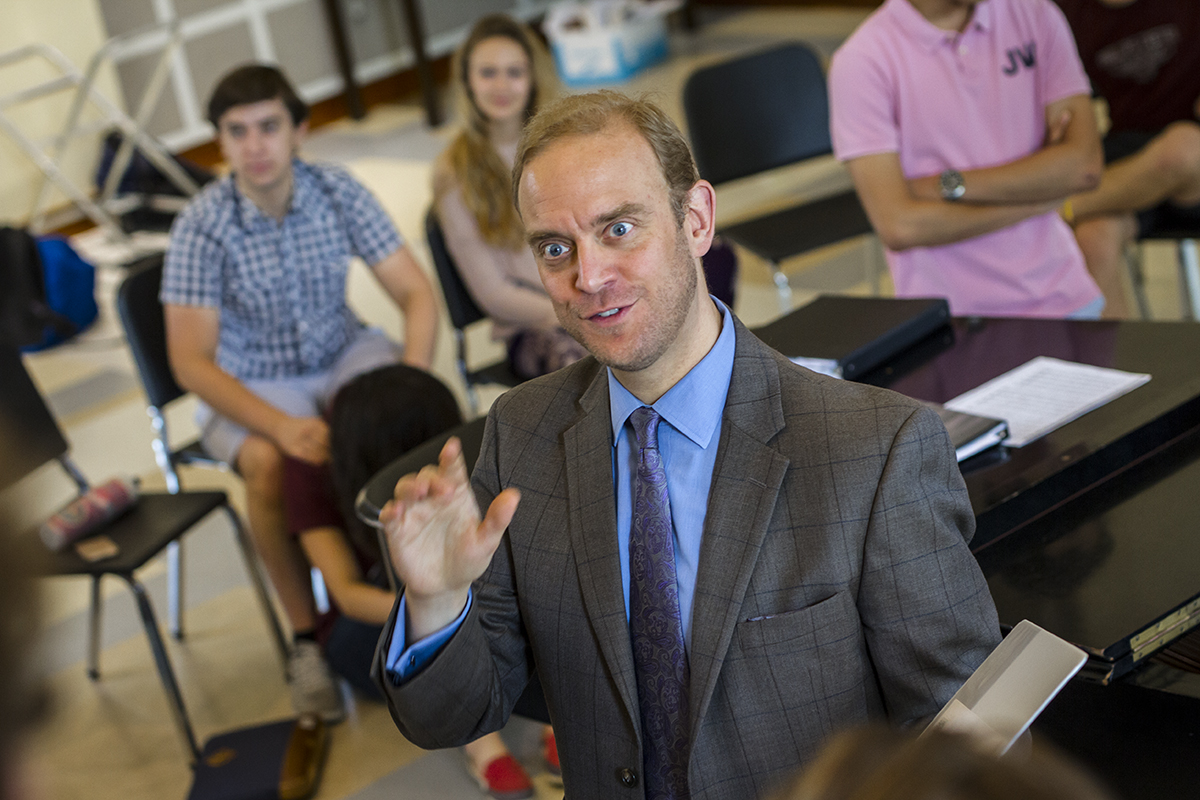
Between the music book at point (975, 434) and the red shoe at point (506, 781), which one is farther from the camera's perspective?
the red shoe at point (506, 781)

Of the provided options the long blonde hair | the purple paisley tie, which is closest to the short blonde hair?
the purple paisley tie

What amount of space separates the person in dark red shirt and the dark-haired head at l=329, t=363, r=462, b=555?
1765 mm

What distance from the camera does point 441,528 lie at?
48.6 inches

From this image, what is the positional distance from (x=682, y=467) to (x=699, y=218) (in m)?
0.27

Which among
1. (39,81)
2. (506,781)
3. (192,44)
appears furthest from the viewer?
(192,44)

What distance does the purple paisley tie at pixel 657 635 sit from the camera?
129cm

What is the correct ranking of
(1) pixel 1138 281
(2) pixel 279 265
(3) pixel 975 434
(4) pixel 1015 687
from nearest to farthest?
(4) pixel 1015 687 → (3) pixel 975 434 → (2) pixel 279 265 → (1) pixel 1138 281

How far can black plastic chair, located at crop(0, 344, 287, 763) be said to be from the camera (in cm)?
272

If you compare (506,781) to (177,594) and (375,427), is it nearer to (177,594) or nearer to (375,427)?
(375,427)

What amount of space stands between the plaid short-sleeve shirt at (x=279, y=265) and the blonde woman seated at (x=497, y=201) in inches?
8.6

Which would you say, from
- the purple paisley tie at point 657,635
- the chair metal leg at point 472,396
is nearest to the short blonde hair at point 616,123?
the purple paisley tie at point 657,635

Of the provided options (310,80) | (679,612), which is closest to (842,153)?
(679,612)

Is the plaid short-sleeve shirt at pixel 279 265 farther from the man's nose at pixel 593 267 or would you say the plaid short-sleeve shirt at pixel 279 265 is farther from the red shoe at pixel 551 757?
the man's nose at pixel 593 267

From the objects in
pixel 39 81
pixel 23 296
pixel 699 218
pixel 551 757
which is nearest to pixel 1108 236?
pixel 551 757
